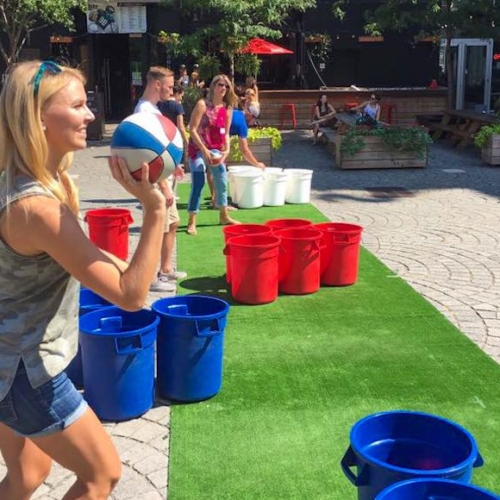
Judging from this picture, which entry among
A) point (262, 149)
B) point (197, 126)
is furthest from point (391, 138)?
point (197, 126)

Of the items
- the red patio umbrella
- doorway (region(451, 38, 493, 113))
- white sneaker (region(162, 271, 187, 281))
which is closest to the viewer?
white sneaker (region(162, 271, 187, 281))

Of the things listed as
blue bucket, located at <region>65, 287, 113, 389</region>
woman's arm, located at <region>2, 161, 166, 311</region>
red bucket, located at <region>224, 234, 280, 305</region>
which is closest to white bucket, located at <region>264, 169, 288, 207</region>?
red bucket, located at <region>224, 234, 280, 305</region>

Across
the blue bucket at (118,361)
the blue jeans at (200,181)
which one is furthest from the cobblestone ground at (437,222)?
the blue bucket at (118,361)

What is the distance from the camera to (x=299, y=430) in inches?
173

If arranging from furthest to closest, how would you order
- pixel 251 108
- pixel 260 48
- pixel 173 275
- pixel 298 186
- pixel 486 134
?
pixel 260 48
pixel 251 108
pixel 486 134
pixel 298 186
pixel 173 275

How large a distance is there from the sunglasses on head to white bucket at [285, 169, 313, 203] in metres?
9.16

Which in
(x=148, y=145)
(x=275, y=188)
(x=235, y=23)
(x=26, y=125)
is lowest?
(x=275, y=188)

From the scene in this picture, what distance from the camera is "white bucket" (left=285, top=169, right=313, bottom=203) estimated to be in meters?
11.6

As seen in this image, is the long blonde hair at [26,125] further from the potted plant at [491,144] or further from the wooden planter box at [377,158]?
the potted plant at [491,144]

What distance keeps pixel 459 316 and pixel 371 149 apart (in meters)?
9.41

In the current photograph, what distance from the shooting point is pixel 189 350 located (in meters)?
4.61

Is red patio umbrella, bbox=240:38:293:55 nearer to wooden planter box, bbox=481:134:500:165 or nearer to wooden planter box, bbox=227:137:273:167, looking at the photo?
wooden planter box, bbox=227:137:273:167

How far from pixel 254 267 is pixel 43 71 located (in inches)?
166

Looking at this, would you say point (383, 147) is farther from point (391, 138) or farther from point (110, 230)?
point (110, 230)
